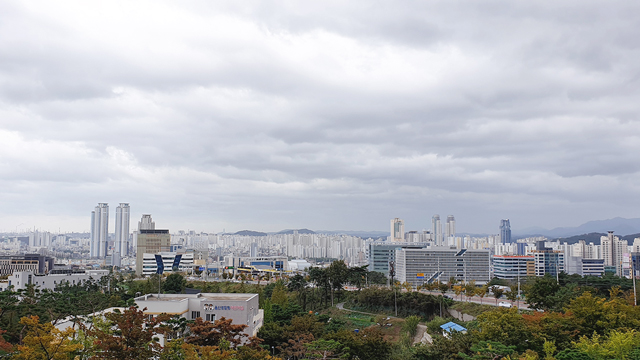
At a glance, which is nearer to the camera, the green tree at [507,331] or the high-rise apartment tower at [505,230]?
the green tree at [507,331]

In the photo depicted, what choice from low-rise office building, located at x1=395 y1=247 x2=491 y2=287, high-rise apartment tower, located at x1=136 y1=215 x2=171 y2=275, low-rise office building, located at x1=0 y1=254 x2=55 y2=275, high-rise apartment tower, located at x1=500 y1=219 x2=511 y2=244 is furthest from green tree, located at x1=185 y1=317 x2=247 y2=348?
high-rise apartment tower, located at x1=500 y1=219 x2=511 y2=244

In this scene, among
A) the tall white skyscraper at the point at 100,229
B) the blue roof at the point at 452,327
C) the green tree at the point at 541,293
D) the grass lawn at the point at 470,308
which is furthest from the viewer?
the tall white skyscraper at the point at 100,229

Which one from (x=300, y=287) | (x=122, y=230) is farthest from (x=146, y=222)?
(x=300, y=287)

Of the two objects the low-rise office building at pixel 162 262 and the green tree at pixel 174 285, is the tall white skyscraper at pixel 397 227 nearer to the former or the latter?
the low-rise office building at pixel 162 262

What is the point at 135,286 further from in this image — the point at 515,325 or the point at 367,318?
the point at 515,325

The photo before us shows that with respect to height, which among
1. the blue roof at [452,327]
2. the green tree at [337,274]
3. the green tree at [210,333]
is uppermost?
the green tree at [210,333]

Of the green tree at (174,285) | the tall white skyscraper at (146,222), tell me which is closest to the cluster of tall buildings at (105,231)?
the tall white skyscraper at (146,222)

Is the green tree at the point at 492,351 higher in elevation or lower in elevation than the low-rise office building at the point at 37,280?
higher
